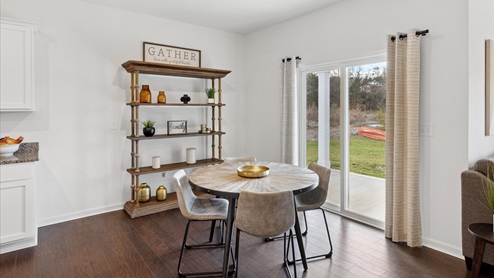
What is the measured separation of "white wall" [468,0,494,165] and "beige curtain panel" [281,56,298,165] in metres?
2.06

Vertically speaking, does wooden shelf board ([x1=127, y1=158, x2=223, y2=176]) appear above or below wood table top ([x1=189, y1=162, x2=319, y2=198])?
below

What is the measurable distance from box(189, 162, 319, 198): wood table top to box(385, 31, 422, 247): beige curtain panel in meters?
0.95

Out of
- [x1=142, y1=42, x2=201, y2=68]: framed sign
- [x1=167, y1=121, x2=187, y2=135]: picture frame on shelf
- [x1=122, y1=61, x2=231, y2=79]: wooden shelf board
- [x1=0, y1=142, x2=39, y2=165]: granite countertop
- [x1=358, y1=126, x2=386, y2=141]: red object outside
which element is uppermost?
[x1=142, y1=42, x2=201, y2=68]: framed sign

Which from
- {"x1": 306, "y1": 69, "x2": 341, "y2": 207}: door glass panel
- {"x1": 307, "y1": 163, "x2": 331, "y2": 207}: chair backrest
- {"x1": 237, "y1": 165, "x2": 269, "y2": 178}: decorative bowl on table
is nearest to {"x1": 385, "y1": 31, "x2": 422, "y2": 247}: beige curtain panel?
{"x1": 307, "y1": 163, "x2": 331, "y2": 207}: chair backrest

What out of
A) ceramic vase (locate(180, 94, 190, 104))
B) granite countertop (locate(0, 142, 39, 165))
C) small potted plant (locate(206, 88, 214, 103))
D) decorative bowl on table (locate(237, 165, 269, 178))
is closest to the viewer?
decorative bowl on table (locate(237, 165, 269, 178))

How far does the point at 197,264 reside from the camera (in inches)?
100

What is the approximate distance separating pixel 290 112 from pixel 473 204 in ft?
7.91

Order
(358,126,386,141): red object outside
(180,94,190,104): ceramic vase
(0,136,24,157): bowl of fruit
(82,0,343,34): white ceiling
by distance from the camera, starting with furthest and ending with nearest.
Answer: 1. (180,94,190,104): ceramic vase
2. (82,0,343,34): white ceiling
3. (358,126,386,141): red object outside
4. (0,136,24,157): bowl of fruit

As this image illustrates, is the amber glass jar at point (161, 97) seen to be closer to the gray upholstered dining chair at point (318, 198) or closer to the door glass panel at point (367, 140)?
the gray upholstered dining chair at point (318, 198)

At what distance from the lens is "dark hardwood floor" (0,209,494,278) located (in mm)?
2418

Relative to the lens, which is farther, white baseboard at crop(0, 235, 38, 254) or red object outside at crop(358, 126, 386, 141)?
red object outside at crop(358, 126, 386, 141)

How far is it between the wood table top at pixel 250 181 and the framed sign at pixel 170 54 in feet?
7.02

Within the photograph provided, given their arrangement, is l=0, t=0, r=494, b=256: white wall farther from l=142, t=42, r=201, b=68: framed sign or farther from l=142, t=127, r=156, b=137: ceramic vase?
l=142, t=127, r=156, b=137: ceramic vase

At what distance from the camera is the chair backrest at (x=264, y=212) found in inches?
79.0
